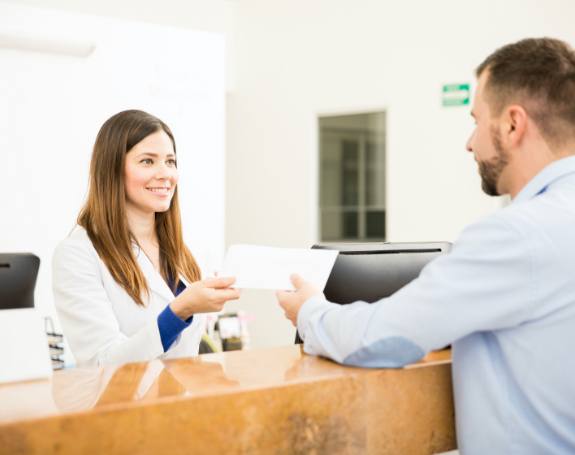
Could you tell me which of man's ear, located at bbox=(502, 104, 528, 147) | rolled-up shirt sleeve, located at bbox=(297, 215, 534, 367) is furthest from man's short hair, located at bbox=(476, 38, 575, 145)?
rolled-up shirt sleeve, located at bbox=(297, 215, 534, 367)

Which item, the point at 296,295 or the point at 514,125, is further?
the point at 296,295

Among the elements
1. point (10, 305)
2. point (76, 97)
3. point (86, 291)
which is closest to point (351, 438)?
point (10, 305)

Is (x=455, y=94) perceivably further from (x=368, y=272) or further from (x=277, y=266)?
(x=277, y=266)

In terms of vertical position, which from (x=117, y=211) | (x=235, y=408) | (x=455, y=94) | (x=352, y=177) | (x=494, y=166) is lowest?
(x=235, y=408)

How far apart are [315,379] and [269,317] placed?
520 centimetres

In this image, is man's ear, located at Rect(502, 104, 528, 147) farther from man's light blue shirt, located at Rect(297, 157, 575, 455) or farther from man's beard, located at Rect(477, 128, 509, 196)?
man's light blue shirt, located at Rect(297, 157, 575, 455)

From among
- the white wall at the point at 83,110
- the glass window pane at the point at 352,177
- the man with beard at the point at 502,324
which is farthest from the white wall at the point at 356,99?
the man with beard at the point at 502,324

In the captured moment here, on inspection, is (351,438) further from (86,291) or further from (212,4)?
(212,4)

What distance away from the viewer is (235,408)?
117 cm

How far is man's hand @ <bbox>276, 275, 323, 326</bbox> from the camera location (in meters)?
1.53

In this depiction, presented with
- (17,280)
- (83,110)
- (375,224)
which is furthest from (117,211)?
(375,224)

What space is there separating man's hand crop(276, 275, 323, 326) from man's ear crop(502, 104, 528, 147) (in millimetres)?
524

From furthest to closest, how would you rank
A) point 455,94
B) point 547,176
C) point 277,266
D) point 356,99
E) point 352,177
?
point 352,177 < point 356,99 < point 455,94 < point 277,266 < point 547,176

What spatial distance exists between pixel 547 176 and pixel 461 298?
0.34 metres
